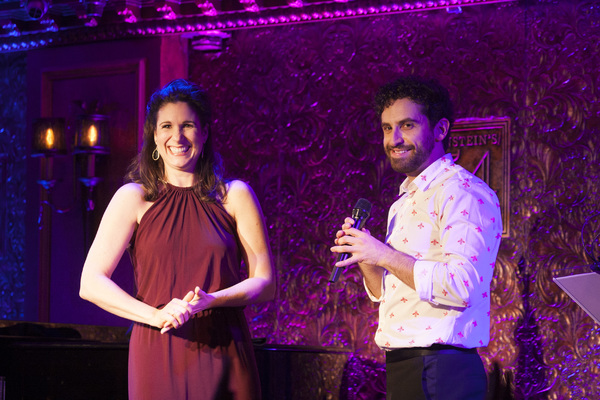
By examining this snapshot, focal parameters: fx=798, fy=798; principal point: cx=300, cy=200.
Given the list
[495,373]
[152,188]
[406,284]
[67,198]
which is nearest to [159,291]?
[152,188]

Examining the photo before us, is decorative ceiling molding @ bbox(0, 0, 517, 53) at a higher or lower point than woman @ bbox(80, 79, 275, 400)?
higher

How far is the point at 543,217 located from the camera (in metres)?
3.86

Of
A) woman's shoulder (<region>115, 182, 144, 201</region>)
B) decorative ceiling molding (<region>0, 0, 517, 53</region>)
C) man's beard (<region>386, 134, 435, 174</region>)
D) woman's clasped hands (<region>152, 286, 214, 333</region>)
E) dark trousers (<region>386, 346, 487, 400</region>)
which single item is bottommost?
dark trousers (<region>386, 346, 487, 400</region>)

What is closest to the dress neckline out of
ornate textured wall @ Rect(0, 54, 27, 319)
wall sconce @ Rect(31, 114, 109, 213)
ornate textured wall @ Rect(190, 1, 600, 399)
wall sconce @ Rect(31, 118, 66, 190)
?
ornate textured wall @ Rect(190, 1, 600, 399)

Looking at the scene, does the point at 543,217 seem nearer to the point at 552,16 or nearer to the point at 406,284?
the point at 552,16

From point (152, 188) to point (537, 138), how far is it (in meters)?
2.16

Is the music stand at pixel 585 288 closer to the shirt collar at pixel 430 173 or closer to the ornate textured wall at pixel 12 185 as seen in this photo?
the shirt collar at pixel 430 173

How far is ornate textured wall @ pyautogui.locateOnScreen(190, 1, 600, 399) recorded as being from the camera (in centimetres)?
381

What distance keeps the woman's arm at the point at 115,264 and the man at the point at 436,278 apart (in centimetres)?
56

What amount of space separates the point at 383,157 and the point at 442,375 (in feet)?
7.35

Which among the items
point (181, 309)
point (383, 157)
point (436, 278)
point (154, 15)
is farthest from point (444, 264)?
point (154, 15)

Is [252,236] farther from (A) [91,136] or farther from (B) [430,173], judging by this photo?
(A) [91,136]

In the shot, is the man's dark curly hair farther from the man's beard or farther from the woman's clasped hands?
the woman's clasped hands

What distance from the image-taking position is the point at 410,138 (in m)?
2.36
